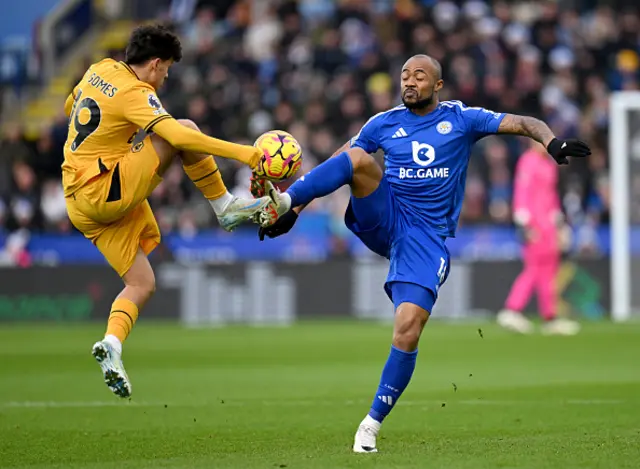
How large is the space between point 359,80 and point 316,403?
13.7 meters

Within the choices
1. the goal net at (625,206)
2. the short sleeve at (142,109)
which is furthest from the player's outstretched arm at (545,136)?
the goal net at (625,206)

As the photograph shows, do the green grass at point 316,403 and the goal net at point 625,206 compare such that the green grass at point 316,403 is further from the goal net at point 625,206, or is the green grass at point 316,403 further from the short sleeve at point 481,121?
the goal net at point 625,206

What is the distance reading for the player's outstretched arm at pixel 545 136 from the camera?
23.0ft

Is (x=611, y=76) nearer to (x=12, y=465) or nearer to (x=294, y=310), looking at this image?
(x=294, y=310)

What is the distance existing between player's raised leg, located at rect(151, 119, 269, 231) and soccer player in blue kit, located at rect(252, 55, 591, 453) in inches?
10.8

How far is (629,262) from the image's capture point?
19406 millimetres

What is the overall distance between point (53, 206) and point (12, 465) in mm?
14432

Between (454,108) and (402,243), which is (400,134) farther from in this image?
(402,243)

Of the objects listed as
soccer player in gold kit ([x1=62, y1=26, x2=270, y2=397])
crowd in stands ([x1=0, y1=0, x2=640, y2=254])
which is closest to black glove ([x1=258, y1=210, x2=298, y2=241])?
soccer player in gold kit ([x1=62, y1=26, x2=270, y2=397])

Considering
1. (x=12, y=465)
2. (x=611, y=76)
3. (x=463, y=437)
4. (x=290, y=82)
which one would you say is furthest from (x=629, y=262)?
(x=12, y=465)

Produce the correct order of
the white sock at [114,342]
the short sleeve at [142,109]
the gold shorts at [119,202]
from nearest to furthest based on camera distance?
1. the short sleeve at [142,109]
2. the white sock at [114,342]
3. the gold shorts at [119,202]

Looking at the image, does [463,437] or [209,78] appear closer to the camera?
[463,437]

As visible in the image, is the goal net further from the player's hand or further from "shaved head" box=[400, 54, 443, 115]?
the player's hand

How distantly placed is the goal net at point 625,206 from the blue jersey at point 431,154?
1223 centimetres
